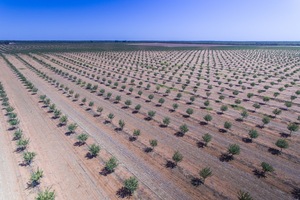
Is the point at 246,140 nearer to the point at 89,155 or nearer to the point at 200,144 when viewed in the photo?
the point at 200,144

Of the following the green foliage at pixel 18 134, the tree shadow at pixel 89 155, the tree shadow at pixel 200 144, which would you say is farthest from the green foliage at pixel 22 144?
the tree shadow at pixel 200 144

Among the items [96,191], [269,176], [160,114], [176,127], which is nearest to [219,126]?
[176,127]

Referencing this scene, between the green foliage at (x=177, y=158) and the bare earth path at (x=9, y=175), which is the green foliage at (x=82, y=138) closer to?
the bare earth path at (x=9, y=175)

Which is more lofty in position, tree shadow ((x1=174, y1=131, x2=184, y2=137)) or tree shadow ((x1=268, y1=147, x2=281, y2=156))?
tree shadow ((x1=268, y1=147, x2=281, y2=156))

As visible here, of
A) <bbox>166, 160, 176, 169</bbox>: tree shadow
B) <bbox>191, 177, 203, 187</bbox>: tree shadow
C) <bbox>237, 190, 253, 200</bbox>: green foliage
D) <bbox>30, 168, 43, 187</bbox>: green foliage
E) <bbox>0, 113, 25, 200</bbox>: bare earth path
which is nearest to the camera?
<bbox>237, 190, 253, 200</bbox>: green foliage

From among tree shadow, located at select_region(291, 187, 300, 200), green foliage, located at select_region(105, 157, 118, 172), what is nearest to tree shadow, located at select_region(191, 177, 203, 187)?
green foliage, located at select_region(105, 157, 118, 172)

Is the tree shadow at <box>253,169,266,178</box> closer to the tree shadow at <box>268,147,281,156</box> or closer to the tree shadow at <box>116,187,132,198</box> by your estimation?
the tree shadow at <box>268,147,281,156</box>

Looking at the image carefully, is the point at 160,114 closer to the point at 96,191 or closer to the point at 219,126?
the point at 219,126

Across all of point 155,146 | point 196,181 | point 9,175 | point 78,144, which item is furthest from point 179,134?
point 9,175

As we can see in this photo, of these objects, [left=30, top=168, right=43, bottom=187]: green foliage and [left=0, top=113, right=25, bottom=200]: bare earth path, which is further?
[left=30, top=168, right=43, bottom=187]: green foliage
